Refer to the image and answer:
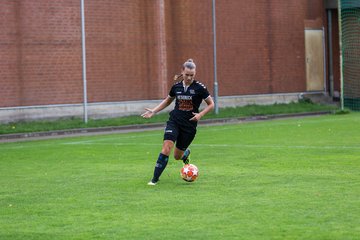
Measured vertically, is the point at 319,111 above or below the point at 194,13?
below

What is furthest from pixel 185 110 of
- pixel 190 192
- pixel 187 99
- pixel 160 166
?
pixel 190 192

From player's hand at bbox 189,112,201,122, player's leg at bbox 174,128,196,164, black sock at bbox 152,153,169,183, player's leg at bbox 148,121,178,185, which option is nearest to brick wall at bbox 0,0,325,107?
player's leg at bbox 174,128,196,164

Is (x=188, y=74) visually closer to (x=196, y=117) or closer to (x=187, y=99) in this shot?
(x=187, y=99)

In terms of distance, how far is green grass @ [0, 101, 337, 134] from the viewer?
3150 cm

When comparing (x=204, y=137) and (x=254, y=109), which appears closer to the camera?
(x=204, y=137)

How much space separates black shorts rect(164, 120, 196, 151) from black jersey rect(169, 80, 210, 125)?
101 mm

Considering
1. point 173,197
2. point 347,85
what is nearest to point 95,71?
point 347,85

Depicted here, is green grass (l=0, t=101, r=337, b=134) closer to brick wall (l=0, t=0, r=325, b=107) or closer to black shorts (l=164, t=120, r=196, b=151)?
brick wall (l=0, t=0, r=325, b=107)

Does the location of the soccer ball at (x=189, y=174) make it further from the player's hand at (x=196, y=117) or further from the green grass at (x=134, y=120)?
the green grass at (x=134, y=120)

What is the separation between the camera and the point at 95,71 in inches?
1427

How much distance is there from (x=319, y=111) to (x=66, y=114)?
39.9 feet

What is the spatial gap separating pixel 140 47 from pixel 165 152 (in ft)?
76.5

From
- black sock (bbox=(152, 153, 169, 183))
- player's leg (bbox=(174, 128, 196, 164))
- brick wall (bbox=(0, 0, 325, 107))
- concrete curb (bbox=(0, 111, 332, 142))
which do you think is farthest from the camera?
brick wall (bbox=(0, 0, 325, 107))

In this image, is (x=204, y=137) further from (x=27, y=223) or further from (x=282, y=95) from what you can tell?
(x=282, y=95)
